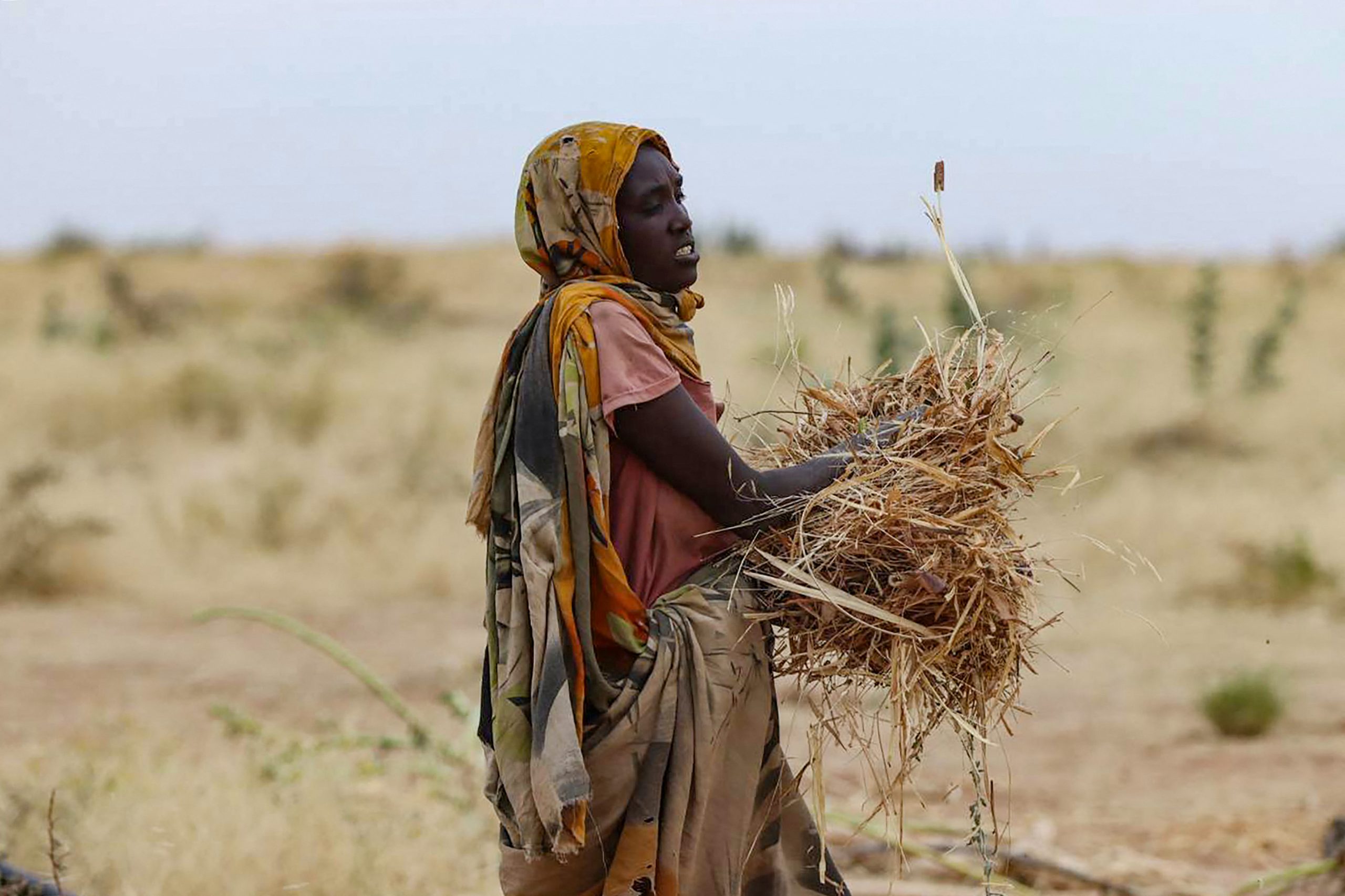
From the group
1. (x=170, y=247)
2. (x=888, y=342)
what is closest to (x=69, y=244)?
(x=170, y=247)

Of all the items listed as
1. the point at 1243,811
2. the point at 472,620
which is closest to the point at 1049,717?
the point at 1243,811

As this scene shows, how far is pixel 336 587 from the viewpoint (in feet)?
32.8

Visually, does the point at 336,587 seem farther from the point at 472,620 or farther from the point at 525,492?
the point at 525,492

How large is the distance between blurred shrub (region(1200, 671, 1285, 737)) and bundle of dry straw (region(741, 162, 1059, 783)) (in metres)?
4.93

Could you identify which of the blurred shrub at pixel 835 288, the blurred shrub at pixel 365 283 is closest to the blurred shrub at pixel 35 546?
the blurred shrub at pixel 835 288

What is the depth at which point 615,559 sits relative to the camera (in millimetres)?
2305

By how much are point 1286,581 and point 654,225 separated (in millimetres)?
8518

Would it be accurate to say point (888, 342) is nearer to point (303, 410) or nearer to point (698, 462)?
point (303, 410)

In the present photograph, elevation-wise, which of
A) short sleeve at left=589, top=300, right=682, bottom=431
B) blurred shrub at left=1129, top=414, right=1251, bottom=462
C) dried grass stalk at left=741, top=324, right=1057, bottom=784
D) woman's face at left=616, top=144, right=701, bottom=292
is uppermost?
woman's face at left=616, top=144, right=701, bottom=292

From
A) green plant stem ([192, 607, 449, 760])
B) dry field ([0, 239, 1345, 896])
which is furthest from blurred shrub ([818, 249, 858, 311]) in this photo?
green plant stem ([192, 607, 449, 760])

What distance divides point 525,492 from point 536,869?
577 millimetres

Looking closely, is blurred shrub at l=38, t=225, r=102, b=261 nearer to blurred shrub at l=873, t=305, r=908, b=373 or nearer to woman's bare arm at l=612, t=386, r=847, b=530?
blurred shrub at l=873, t=305, r=908, b=373

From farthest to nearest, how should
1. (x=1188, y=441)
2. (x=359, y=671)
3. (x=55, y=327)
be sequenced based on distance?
(x=55, y=327), (x=1188, y=441), (x=359, y=671)

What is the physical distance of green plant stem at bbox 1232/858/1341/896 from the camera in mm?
4148
